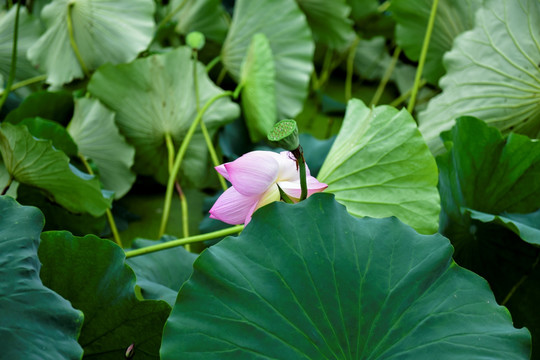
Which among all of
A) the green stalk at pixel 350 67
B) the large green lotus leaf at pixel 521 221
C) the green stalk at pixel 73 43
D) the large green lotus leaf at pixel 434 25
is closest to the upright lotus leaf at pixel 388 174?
the large green lotus leaf at pixel 521 221

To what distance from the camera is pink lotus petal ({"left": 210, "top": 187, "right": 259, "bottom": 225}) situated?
0.60 metres

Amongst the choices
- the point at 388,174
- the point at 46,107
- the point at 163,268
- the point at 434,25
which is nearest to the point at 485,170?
the point at 388,174

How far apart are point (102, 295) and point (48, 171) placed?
33 centimetres

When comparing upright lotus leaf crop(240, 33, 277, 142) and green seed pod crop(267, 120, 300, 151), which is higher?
green seed pod crop(267, 120, 300, 151)

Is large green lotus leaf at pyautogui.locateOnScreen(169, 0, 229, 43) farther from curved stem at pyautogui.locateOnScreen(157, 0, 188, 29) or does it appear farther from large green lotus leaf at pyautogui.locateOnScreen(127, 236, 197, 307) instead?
large green lotus leaf at pyautogui.locateOnScreen(127, 236, 197, 307)

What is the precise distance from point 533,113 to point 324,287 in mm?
→ 723

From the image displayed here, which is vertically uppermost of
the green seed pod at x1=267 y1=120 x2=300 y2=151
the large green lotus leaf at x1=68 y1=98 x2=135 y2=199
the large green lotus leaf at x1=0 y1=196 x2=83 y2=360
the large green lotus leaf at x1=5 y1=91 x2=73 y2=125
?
the green seed pod at x1=267 y1=120 x2=300 y2=151

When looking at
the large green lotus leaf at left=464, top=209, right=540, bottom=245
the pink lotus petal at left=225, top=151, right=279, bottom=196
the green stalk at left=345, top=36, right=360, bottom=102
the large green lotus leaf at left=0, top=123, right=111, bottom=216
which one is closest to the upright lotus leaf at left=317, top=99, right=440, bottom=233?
the large green lotus leaf at left=464, top=209, right=540, bottom=245

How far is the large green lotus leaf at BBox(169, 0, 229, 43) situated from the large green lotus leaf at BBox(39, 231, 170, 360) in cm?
114

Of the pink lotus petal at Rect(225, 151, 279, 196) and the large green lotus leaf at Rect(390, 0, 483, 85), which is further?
the large green lotus leaf at Rect(390, 0, 483, 85)

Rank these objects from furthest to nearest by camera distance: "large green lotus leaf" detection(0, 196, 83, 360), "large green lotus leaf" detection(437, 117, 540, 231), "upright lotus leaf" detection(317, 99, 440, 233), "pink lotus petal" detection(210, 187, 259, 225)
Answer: "large green lotus leaf" detection(437, 117, 540, 231) → "upright lotus leaf" detection(317, 99, 440, 233) → "pink lotus petal" detection(210, 187, 259, 225) → "large green lotus leaf" detection(0, 196, 83, 360)

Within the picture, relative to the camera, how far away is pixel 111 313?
2.03 ft

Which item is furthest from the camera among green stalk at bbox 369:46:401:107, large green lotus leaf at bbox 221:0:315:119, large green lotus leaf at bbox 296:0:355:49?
green stalk at bbox 369:46:401:107

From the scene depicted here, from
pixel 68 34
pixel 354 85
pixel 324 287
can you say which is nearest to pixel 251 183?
pixel 324 287
